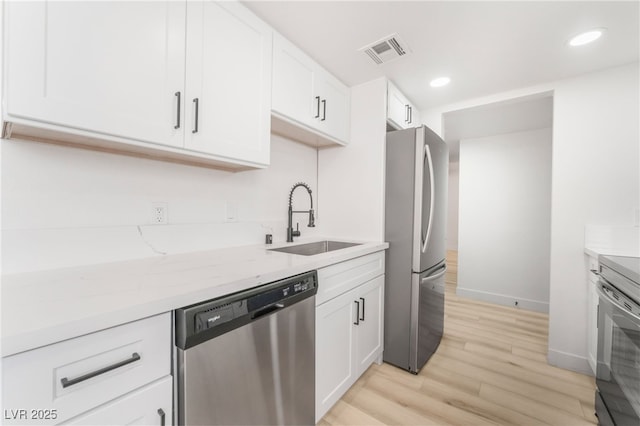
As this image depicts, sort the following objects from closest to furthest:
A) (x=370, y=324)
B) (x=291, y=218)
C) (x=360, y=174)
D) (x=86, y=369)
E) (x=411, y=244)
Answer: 1. (x=86, y=369)
2. (x=370, y=324)
3. (x=411, y=244)
4. (x=291, y=218)
5. (x=360, y=174)

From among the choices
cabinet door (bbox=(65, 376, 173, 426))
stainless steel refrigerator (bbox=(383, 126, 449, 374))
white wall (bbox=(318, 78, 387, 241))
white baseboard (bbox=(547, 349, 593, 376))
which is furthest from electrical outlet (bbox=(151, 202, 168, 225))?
white baseboard (bbox=(547, 349, 593, 376))

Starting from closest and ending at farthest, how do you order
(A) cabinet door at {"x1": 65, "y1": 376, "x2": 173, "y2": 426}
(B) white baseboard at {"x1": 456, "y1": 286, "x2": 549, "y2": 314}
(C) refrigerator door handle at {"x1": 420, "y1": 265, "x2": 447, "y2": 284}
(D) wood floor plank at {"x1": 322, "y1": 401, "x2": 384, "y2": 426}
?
(A) cabinet door at {"x1": 65, "y1": 376, "x2": 173, "y2": 426} < (D) wood floor plank at {"x1": 322, "y1": 401, "x2": 384, "y2": 426} < (C) refrigerator door handle at {"x1": 420, "y1": 265, "x2": 447, "y2": 284} < (B) white baseboard at {"x1": 456, "y1": 286, "x2": 549, "y2": 314}

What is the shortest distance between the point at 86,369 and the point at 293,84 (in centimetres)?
168

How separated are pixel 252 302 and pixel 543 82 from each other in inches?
110

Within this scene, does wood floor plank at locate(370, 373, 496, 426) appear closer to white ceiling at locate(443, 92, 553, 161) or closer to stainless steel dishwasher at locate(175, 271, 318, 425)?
stainless steel dishwasher at locate(175, 271, 318, 425)

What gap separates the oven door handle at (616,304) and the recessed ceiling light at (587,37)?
148cm

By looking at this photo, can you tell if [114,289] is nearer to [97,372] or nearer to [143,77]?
[97,372]

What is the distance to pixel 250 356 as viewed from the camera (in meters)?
1.01

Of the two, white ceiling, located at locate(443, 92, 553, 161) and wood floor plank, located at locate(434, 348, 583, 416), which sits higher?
white ceiling, located at locate(443, 92, 553, 161)

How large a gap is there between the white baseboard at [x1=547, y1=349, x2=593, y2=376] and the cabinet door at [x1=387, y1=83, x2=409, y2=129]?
225 centimetres

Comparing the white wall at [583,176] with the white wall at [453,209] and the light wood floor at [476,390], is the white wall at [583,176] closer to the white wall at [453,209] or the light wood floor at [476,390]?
the light wood floor at [476,390]

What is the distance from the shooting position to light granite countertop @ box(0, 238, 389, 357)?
0.60m

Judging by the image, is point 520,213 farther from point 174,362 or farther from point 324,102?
point 174,362

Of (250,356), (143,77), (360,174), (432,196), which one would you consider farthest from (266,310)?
(432,196)
